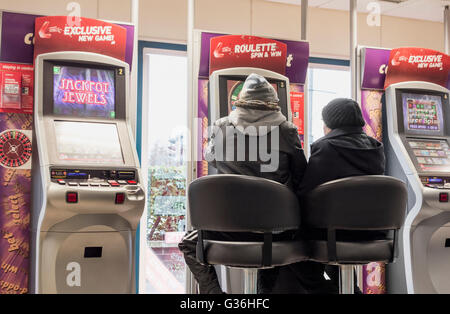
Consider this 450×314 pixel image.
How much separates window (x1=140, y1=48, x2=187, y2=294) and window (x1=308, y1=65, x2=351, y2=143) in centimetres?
161

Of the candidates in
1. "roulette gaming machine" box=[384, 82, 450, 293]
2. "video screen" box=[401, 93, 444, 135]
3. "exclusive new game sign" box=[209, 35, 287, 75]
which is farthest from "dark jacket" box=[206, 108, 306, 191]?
"video screen" box=[401, 93, 444, 135]

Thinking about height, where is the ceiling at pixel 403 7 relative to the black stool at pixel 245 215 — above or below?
above

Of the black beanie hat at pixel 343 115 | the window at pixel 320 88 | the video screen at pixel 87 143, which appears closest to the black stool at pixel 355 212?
the black beanie hat at pixel 343 115

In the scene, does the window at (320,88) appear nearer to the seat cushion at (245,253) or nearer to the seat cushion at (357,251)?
the seat cushion at (357,251)

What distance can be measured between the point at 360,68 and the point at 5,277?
312 cm

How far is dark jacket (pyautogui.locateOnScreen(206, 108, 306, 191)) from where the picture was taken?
2.46 m

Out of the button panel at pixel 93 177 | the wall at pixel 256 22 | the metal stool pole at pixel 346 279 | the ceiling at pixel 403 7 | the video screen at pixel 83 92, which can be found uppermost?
the ceiling at pixel 403 7

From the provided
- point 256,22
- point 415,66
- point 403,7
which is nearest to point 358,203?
point 415,66

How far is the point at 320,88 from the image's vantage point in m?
6.26

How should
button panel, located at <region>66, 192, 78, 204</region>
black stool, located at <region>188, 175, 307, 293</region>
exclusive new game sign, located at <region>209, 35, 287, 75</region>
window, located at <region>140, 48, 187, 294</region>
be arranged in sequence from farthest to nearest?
window, located at <region>140, 48, 187, 294</region>, exclusive new game sign, located at <region>209, 35, 287, 75</region>, button panel, located at <region>66, 192, 78, 204</region>, black stool, located at <region>188, 175, 307, 293</region>

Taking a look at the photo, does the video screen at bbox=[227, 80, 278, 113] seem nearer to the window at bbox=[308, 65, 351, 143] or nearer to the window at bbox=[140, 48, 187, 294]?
the window at bbox=[140, 48, 187, 294]

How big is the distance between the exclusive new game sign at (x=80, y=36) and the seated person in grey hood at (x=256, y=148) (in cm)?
134

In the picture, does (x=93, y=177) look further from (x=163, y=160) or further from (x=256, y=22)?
(x=256, y=22)

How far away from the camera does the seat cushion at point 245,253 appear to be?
2.07 meters
